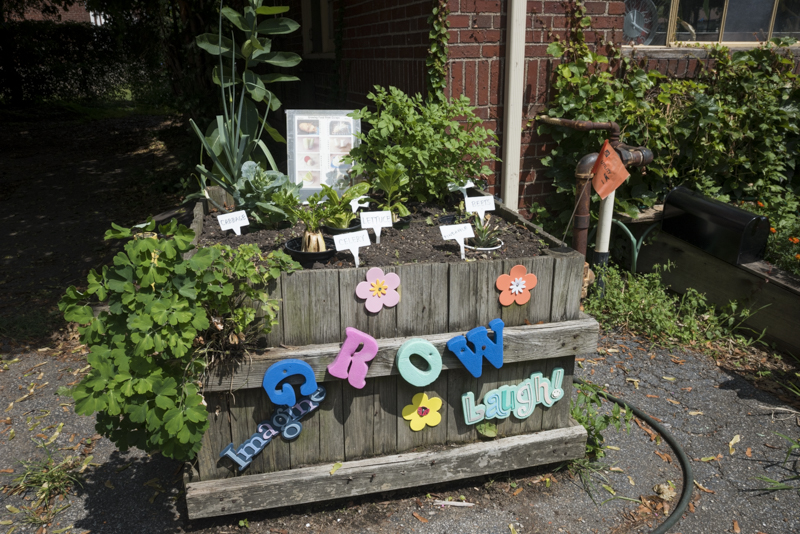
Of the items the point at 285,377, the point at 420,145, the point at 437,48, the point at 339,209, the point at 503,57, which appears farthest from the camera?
the point at 503,57

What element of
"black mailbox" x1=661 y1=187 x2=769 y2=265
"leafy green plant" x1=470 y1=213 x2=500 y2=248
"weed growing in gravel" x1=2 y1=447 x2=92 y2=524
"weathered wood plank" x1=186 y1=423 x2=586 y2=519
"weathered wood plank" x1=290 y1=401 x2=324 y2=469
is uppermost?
"leafy green plant" x1=470 y1=213 x2=500 y2=248

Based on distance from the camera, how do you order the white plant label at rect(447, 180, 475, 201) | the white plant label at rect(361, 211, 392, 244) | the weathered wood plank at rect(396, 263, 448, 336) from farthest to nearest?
the white plant label at rect(447, 180, 475, 201), the white plant label at rect(361, 211, 392, 244), the weathered wood plank at rect(396, 263, 448, 336)

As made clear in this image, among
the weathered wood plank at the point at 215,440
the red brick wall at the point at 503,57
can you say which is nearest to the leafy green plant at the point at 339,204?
the weathered wood plank at the point at 215,440

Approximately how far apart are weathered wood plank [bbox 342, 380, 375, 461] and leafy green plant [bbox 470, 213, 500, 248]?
0.79 m

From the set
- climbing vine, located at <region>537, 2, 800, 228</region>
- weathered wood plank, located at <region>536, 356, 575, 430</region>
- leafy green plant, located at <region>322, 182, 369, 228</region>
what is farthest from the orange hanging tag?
leafy green plant, located at <region>322, 182, 369, 228</region>

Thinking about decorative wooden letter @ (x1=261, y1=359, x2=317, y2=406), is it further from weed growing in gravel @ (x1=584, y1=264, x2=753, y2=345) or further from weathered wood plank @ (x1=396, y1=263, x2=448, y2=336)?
weed growing in gravel @ (x1=584, y1=264, x2=753, y2=345)

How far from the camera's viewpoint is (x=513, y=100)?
155 inches

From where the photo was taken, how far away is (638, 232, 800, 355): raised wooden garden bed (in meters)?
3.71

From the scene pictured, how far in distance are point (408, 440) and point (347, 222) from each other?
1021 mm

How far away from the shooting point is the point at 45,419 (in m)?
3.30

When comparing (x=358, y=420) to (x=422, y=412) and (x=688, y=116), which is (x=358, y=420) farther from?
(x=688, y=116)

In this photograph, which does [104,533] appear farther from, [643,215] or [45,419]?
[643,215]

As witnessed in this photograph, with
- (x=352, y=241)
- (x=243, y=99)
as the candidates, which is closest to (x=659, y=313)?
(x=352, y=241)

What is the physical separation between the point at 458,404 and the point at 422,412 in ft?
0.52
